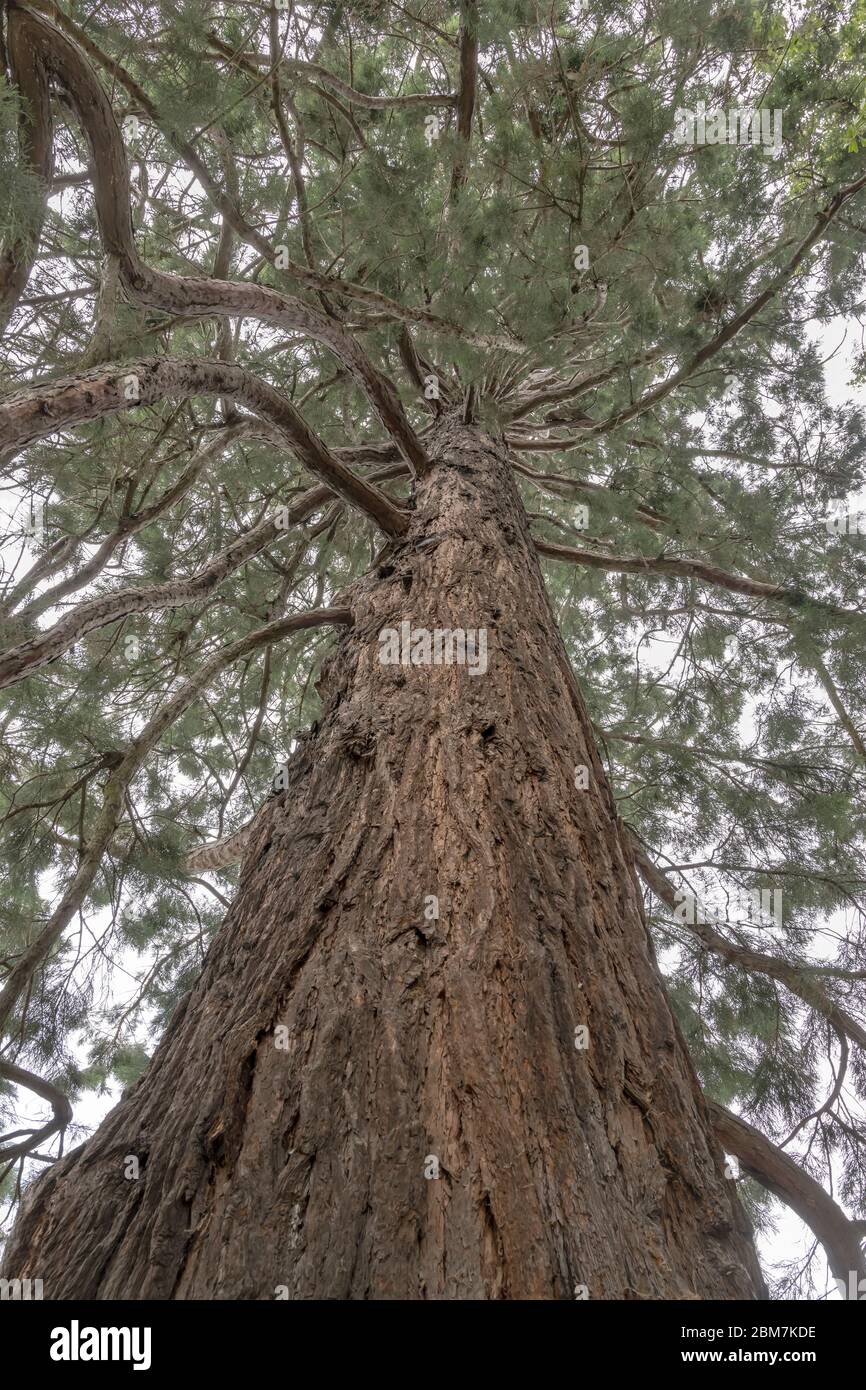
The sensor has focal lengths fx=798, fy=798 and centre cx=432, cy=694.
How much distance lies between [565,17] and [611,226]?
1112mm

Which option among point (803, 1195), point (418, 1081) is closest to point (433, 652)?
point (418, 1081)

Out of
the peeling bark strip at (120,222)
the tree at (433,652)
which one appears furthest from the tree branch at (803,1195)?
the peeling bark strip at (120,222)

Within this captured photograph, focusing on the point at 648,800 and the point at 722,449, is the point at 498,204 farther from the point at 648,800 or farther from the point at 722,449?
the point at 648,800

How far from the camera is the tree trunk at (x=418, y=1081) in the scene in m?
0.89

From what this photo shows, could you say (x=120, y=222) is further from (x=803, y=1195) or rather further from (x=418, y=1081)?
(x=803, y=1195)

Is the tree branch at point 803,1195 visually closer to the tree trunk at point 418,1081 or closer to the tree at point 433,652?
the tree at point 433,652

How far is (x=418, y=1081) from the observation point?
1.02 meters

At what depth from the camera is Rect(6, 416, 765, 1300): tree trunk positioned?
890 millimetres

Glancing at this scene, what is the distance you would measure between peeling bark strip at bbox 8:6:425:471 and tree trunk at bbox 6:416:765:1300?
1.23 metres

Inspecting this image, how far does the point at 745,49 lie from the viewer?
10.3 ft

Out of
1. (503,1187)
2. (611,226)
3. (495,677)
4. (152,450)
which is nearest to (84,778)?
(152,450)

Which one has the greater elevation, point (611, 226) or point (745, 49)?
point (745, 49)

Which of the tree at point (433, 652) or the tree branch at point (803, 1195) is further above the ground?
the tree at point (433, 652)

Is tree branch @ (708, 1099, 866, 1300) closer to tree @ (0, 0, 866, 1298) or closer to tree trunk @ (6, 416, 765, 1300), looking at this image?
tree @ (0, 0, 866, 1298)
